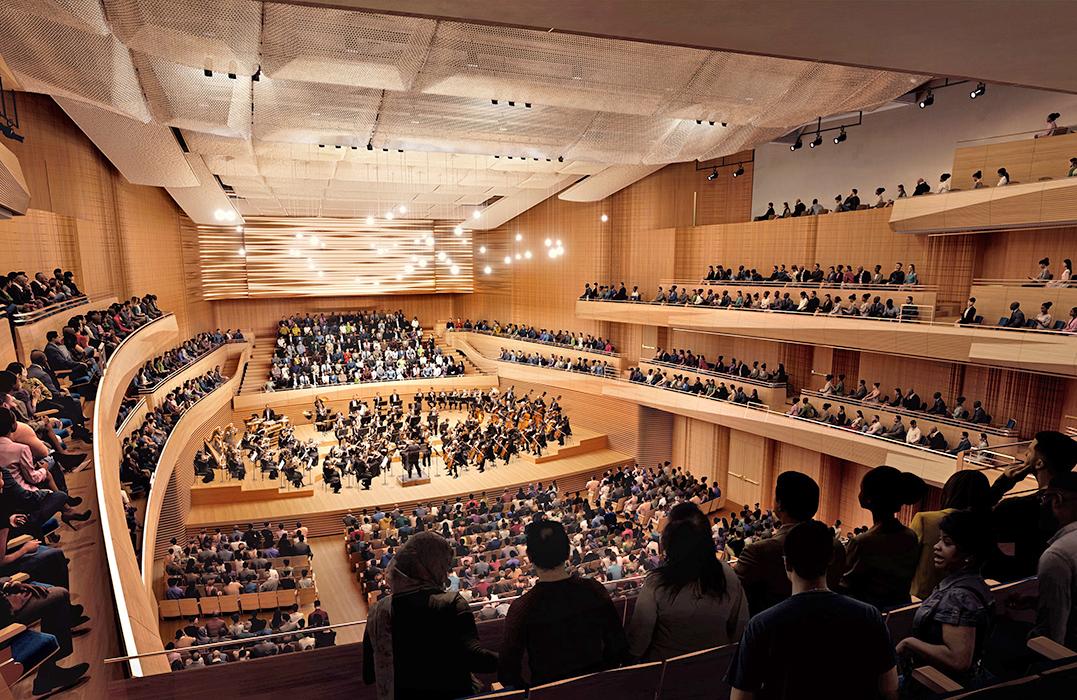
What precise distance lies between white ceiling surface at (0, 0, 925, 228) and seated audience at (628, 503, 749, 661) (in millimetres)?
6349

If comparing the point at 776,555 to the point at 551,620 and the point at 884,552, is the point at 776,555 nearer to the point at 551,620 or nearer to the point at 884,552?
the point at 884,552

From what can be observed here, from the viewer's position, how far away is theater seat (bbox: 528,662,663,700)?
1.98 m

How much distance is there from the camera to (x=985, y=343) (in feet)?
30.2

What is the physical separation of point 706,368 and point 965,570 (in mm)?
13227

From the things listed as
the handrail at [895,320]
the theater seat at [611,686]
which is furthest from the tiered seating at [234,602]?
the handrail at [895,320]

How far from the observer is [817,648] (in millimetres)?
1629

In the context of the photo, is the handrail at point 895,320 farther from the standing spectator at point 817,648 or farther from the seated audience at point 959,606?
the standing spectator at point 817,648

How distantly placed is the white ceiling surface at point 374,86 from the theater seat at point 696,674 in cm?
661

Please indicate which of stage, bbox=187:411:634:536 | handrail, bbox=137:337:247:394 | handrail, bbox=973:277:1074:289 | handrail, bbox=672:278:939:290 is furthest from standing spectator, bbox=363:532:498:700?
handrail, bbox=672:278:939:290

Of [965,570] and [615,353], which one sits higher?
[965,570]

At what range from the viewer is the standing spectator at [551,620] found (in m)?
1.96

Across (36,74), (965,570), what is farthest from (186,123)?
(965,570)

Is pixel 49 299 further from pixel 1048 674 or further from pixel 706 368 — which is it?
pixel 706 368

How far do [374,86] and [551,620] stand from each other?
7.48m
